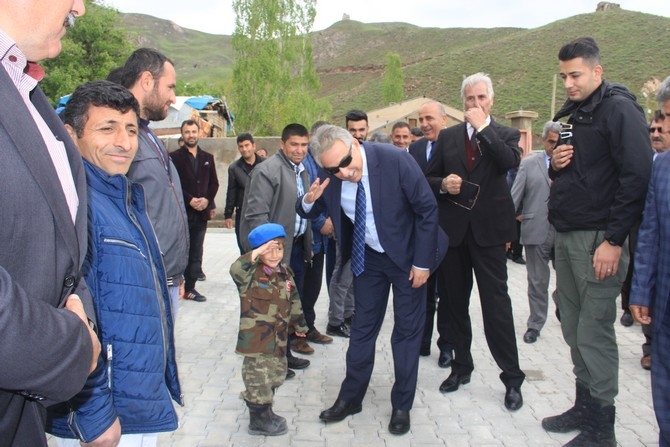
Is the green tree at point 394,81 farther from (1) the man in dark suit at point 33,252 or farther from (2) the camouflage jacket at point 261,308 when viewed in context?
(1) the man in dark suit at point 33,252

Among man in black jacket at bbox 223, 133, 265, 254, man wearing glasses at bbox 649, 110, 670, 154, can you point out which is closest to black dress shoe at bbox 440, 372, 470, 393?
man wearing glasses at bbox 649, 110, 670, 154

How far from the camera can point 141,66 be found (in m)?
3.27

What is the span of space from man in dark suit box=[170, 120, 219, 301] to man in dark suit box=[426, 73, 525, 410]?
3.87 meters

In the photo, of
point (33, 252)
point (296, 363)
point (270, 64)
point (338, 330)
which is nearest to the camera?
point (33, 252)

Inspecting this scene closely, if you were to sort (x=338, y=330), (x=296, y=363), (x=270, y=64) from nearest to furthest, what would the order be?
(x=296, y=363) → (x=338, y=330) → (x=270, y=64)

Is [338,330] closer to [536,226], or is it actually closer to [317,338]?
[317,338]

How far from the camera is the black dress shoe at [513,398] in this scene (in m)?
4.09

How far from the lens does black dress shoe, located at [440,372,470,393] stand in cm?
445

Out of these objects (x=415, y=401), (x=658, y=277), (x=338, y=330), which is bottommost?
(x=338, y=330)

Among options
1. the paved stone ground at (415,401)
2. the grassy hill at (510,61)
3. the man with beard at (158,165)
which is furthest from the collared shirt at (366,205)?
the grassy hill at (510,61)

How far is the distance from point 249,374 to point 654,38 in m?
69.8

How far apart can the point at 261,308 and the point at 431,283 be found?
2.00 metres

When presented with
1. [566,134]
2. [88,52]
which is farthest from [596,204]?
[88,52]

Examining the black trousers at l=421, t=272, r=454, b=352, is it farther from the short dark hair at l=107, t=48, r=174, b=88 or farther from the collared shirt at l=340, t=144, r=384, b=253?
the short dark hair at l=107, t=48, r=174, b=88
